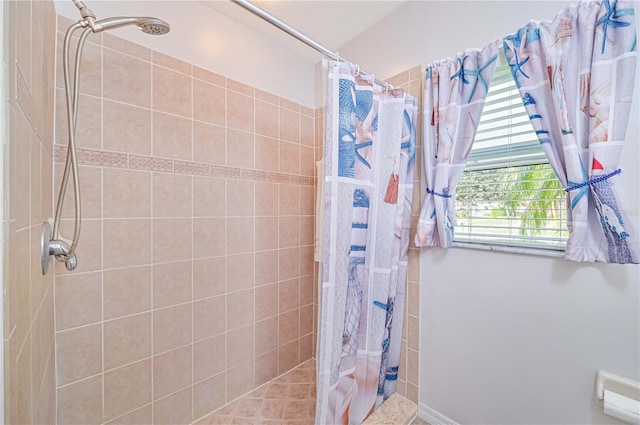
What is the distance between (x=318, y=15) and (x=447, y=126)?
113 centimetres

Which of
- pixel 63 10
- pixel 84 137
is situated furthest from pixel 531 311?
pixel 63 10

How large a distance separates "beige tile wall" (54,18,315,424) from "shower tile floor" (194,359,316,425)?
0.23ft

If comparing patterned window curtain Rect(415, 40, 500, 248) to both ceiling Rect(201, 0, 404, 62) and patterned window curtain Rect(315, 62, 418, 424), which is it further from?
ceiling Rect(201, 0, 404, 62)

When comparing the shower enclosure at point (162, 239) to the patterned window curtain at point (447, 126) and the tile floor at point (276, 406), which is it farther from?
the patterned window curtain at point (447, 126)

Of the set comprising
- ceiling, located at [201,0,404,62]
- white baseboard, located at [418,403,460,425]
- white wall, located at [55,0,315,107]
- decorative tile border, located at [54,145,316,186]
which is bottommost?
white baseboard, located at [418,403,460,425]

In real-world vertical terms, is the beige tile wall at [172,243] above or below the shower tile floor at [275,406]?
above

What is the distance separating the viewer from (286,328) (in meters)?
1.93

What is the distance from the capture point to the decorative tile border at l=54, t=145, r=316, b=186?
116 cm

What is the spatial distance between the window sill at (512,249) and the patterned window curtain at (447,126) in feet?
0.26

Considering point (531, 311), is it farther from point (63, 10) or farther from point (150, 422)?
point (63, 10)

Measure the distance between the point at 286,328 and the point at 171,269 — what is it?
3.15ft

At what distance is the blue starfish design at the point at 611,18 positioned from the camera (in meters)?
0.87

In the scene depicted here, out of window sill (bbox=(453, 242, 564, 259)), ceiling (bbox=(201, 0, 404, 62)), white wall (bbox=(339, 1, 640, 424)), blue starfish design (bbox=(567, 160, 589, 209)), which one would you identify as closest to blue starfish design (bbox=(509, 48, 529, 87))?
white wall (bbox=(339, 1, 640, 424))

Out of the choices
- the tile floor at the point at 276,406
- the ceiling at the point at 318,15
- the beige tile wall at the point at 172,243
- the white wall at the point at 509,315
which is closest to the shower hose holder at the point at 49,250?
the beige tile wall at the point at 172,243
